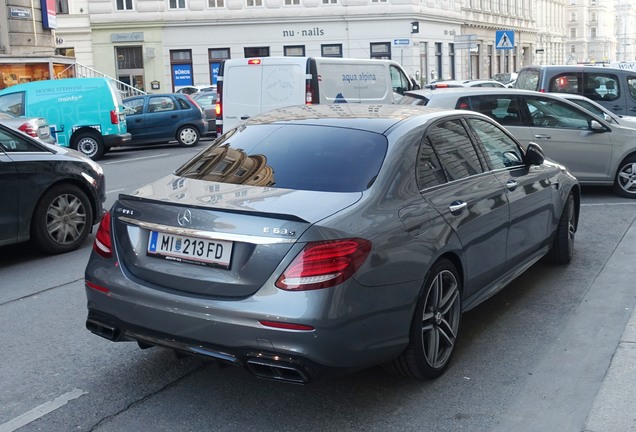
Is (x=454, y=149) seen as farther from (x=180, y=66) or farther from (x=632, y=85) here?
(x=180, y=66)

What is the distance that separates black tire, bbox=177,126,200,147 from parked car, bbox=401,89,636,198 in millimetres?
11830

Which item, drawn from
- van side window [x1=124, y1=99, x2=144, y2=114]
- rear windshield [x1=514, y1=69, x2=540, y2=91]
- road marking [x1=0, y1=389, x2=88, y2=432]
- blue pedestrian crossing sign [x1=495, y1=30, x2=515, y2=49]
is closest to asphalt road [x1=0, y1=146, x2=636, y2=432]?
road marking [x1=0, y1=389, x2=88, y2=432]

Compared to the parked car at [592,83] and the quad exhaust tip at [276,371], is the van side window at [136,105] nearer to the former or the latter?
the parked car at [592,83]

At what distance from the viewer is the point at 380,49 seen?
44.0 m

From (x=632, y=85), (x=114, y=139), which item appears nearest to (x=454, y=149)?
(x=632, y=85)

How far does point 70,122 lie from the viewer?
18453 millimetres

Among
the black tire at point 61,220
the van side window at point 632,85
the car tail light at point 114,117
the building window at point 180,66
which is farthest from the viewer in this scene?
the building window at point 180,66

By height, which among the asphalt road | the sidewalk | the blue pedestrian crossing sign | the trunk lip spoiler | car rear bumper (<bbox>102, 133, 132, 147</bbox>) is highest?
the blue pedestrian crossing sign

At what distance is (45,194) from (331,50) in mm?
36984

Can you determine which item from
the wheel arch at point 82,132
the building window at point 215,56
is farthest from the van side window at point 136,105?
the building window at point 215,56

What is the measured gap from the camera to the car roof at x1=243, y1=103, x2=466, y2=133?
500cm

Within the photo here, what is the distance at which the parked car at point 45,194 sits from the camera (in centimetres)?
762

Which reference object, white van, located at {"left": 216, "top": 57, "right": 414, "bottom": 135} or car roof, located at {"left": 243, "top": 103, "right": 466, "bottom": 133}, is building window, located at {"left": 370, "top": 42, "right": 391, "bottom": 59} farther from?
car roof, located at {"left": 243, "top": 103, "right": 466, "bottom": 133}

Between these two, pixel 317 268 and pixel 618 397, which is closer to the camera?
pixel 317 268
